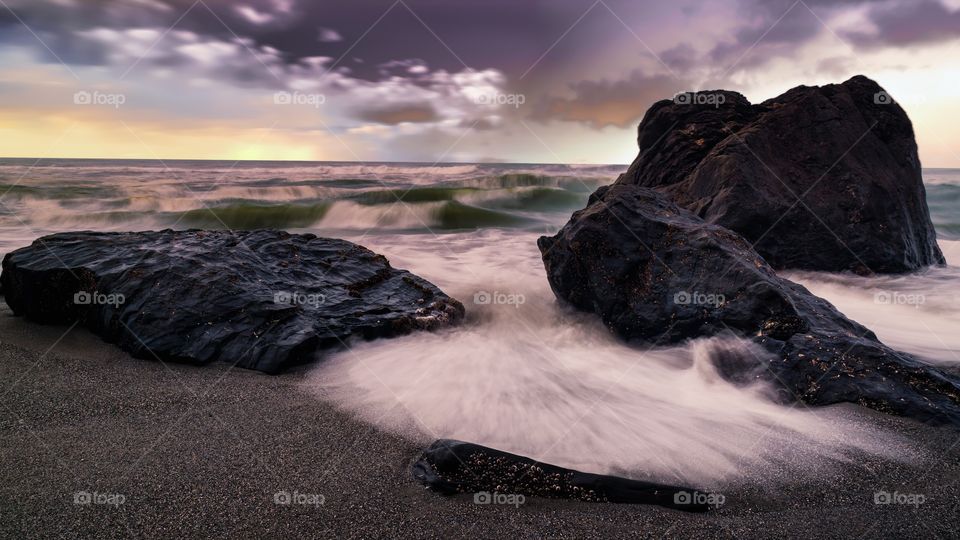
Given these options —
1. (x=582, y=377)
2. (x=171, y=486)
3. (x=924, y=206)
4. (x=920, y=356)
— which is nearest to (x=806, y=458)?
(x=582, y=377)

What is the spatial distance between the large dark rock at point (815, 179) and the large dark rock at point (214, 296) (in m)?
3.87

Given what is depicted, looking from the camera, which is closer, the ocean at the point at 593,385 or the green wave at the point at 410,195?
the ocean at the point at 593,385

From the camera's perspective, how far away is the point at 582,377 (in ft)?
12.0

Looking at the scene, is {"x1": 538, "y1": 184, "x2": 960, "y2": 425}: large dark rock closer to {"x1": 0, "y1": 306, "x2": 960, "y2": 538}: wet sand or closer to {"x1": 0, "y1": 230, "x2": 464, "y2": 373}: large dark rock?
{"x1": 0, "y1": 306, "x2": 960, "y2": 538}: wet sand

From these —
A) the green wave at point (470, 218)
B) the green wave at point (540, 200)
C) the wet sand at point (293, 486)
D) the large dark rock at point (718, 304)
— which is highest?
the green wave at point (540, 200)

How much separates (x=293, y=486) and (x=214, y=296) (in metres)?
2.22

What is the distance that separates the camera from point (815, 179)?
21.0ft

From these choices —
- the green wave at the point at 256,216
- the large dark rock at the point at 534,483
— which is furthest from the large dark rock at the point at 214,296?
the green wave at the point at 256,216

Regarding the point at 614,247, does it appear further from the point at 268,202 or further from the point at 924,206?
the point at 268,202

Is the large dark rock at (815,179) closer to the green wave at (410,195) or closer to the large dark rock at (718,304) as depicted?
the large dark rock at (718,304)

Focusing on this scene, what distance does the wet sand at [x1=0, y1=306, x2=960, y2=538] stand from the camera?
1.98 m

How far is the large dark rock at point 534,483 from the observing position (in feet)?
7.00

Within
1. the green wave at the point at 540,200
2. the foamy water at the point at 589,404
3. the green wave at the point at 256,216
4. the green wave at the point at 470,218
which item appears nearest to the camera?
the foamy water at the point at 589,404

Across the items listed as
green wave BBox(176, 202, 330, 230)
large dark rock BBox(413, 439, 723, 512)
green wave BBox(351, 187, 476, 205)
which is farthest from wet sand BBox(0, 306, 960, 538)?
green wave BBox(351, 187, 476, 205)
